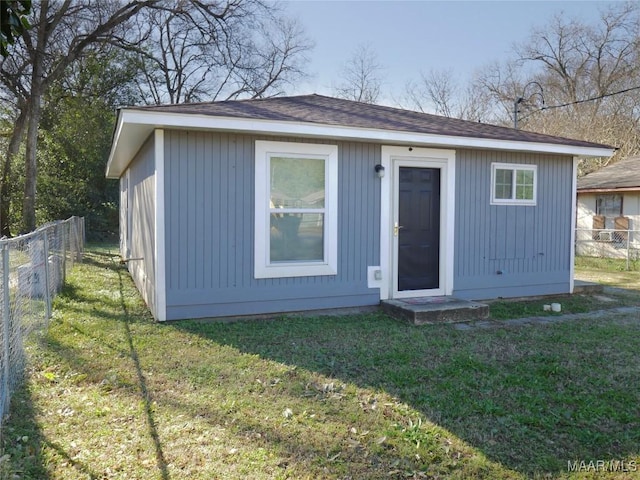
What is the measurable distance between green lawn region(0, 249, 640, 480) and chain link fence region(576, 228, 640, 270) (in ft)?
31.7

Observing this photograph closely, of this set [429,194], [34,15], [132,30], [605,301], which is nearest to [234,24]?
[132,30]

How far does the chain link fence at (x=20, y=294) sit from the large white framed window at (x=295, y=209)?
233 centimetres

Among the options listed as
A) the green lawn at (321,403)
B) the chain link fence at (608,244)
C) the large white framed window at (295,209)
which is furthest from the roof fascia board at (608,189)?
the large white framed window at (295,209)

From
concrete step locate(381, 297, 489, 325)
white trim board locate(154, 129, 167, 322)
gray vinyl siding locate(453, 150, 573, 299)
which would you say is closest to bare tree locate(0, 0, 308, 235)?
white trim board locate(154, 129, 167, 322)

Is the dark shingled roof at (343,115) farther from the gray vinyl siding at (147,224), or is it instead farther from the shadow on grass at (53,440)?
the shadow on grass at (53,440)

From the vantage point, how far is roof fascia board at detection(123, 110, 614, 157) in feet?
16.9

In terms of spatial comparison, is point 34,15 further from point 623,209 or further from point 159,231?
point 623,209

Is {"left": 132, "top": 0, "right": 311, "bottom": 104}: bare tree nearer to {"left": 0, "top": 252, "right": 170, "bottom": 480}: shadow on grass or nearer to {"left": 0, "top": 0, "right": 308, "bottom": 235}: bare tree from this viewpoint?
{"left": 0, "top": 0, "right": 308, "bottom": 235}: bare tree

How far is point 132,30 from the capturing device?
17.8 metres

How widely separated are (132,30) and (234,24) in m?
3.64

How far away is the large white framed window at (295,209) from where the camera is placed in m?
5.88

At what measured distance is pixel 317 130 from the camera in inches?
226

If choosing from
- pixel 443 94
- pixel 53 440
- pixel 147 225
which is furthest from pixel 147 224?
pixel 443 94

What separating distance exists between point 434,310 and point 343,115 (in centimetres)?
275
